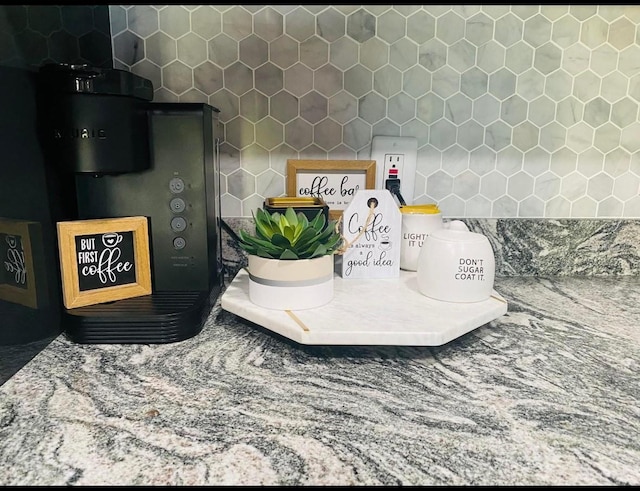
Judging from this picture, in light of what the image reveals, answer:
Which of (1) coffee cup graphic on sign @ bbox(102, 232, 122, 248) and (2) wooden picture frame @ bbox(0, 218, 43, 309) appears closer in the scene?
(2) wooden picture frame @ bbox(0, 218, 43, 309)

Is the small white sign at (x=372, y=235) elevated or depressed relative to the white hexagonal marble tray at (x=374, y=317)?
elevated

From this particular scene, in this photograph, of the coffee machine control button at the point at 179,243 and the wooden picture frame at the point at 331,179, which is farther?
the wooden picture frame at the point at 331,179

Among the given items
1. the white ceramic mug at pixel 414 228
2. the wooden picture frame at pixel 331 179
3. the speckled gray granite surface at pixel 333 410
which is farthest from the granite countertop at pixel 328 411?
the wooden picture frame at pixel 331 179

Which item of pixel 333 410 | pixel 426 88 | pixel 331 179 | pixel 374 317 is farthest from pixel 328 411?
pixel 426 88

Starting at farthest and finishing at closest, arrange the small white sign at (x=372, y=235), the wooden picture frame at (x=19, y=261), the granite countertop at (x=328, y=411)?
the small white sign at (x=372, y=235) → the wooden picture frame at (x=19, y=261) → the granite countertop at (x=328, y=411)

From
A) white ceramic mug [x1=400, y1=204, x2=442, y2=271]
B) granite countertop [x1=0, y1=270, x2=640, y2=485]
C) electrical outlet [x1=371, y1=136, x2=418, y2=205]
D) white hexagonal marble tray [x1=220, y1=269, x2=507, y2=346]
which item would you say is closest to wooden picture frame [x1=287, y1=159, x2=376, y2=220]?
electrical outlet [x1=371, y1=136, x2=418, y2=205]

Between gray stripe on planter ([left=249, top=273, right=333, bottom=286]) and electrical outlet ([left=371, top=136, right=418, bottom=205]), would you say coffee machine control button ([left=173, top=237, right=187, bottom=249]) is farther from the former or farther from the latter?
electrical outlet ([left=371, top=136, right=418, bottom=205])

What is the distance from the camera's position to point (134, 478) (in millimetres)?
469

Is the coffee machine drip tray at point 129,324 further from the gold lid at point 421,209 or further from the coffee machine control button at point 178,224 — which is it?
the gold lid at point 421,209

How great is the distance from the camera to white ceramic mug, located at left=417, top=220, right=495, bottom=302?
81 cm

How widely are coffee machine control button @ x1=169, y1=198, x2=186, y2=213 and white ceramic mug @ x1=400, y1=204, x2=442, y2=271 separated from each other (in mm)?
420

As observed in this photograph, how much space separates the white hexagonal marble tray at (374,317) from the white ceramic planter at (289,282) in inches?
0.5

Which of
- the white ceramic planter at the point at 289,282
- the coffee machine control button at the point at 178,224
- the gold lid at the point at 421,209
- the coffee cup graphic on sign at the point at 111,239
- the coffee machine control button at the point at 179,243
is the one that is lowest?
the white ceramic planter at the point at 289,282

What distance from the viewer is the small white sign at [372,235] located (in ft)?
3.05
